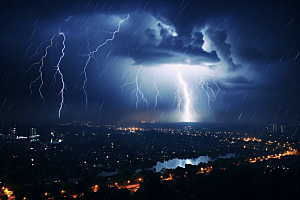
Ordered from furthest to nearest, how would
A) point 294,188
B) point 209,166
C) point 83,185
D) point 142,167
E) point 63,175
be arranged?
point 142,167
point 209,166
point 63,175
point 83,185
point 294,188

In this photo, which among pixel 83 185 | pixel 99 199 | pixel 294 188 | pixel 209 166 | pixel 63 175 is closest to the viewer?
pixel 99 199

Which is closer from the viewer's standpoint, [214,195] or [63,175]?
[214,195]

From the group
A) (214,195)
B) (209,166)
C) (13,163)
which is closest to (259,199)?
(214,195)

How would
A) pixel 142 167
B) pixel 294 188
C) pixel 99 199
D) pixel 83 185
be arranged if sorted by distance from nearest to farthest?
pixel 99 199, pixel 294 188, pixel 83 185, pixel 142 167

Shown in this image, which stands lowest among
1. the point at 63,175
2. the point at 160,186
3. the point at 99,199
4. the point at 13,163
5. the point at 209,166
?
the point at 13,163

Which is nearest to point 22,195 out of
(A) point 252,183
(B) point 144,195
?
(B) point 144,195

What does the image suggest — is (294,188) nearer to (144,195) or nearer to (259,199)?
(259,199)

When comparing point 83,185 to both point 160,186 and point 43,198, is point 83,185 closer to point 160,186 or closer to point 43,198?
point 43,198

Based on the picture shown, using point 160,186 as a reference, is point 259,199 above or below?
above

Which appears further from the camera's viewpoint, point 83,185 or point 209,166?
point 209,166
